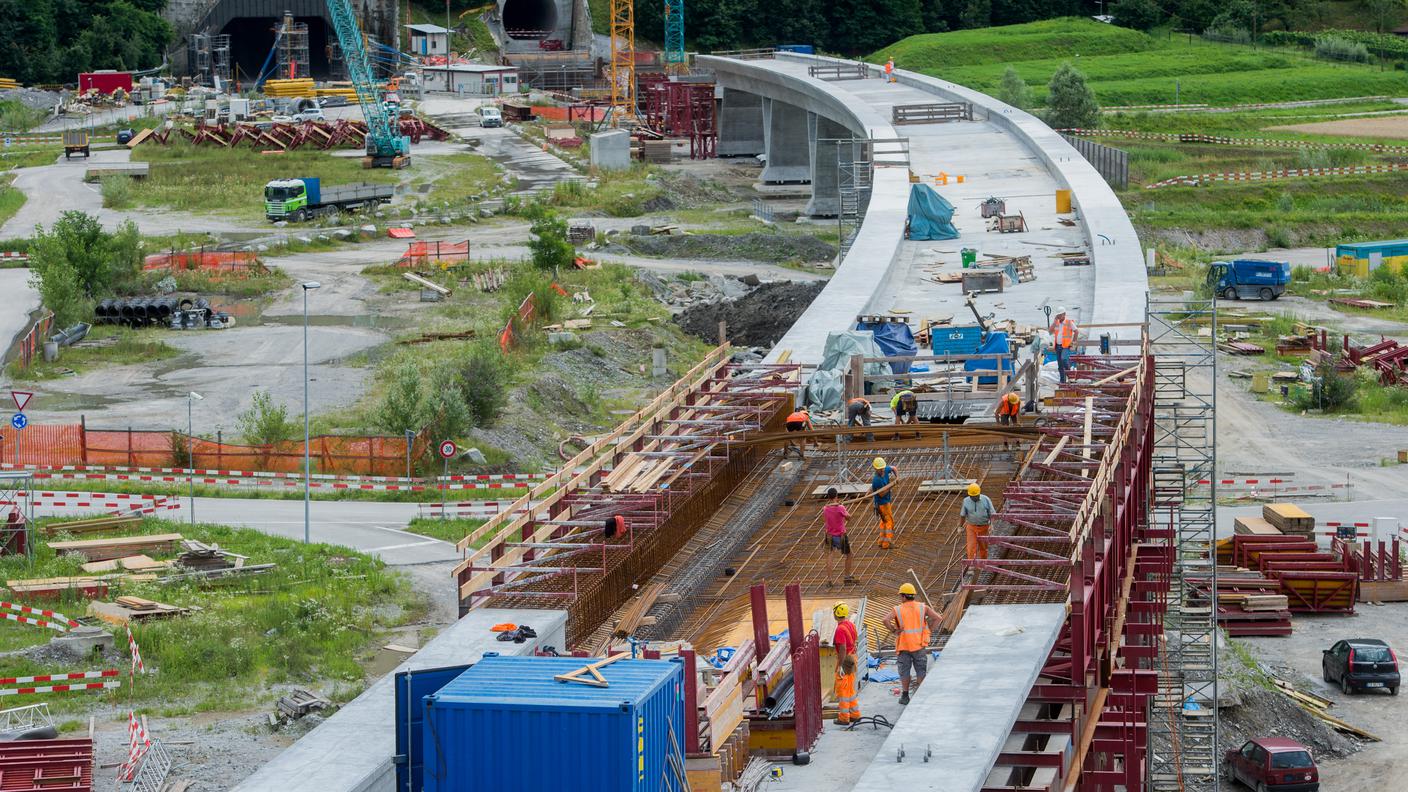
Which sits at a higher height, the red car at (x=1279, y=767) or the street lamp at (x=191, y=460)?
the street lamp at (x=191, y=460)

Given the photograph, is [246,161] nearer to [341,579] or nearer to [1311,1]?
[341,579]

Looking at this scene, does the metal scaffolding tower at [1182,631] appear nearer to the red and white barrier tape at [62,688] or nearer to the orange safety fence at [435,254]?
the red and white barrier tape at [62,688]

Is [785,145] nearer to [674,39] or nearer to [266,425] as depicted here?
[674,39]

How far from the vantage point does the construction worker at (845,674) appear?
920 inches

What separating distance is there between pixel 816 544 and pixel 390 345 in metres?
35.9

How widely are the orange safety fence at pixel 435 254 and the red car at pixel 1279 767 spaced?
48522 millimetres

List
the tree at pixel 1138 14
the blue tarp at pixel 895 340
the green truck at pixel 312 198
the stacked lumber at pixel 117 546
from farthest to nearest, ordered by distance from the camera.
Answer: the tree at pixel 1138 14, the green truck at pixel 312 198, the blue tarp at pixel 895 340, the stacked lumber at pixel 117 546

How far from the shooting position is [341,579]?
134 feet

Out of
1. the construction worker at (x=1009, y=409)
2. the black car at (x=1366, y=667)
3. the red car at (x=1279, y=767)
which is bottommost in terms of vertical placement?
the red car at (x=1279, y=767)

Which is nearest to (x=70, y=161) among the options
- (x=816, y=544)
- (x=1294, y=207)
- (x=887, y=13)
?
(x=1294, y=207)

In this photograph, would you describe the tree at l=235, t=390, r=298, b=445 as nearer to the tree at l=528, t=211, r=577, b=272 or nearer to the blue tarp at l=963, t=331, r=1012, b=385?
the blue tarp at l=963, t=331, r=1012, b=385

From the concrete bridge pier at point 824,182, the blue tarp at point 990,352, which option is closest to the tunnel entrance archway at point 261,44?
the concrete bridge pier at point 824,182

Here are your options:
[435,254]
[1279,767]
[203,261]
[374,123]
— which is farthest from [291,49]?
[1279,767]

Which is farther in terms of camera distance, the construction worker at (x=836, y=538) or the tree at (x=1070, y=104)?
the tree at (x=1070, y=104)
